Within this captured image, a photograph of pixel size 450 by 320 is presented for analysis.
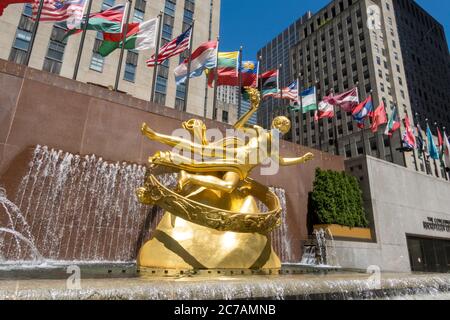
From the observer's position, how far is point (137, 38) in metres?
16.8

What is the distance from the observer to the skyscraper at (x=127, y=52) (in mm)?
30906

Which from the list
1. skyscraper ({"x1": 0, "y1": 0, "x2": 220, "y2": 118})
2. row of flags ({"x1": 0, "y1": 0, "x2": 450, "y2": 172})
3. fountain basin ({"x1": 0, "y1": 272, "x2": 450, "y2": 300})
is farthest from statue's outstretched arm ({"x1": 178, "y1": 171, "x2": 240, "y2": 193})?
skyscraper ({"x1": 0, "y1": 0, "x2": 220, "y2": 118})

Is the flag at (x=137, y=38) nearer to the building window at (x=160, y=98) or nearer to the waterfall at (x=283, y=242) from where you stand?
the waterfall at (x=283, y=242)

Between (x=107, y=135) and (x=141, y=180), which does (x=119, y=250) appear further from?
(x=107, y=135)

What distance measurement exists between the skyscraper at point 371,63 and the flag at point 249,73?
35.6 m

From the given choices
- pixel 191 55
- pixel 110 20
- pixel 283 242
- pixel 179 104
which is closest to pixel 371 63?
pixel 179 104

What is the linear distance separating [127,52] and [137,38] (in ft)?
71.5

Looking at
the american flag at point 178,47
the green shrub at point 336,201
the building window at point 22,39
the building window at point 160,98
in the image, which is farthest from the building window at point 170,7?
the green shrub at point 336,201

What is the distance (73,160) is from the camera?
36.1 ft

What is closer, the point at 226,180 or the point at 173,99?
the point at 226,180

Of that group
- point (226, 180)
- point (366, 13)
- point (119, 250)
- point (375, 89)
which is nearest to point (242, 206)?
point (226, 180)

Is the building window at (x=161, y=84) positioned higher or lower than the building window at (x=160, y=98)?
higher

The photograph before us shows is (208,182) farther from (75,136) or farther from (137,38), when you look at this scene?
(137,38)

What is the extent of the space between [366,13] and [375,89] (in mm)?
18595
